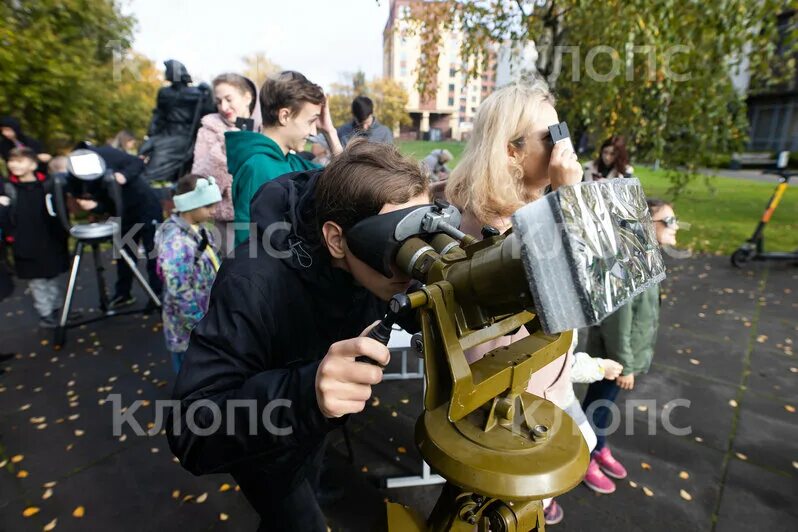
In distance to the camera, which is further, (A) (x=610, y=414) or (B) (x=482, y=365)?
(A) (x=610, y=414)

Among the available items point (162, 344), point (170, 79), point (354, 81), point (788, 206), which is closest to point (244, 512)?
point (162, 344)

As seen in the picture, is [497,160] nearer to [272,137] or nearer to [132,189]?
[272,137]

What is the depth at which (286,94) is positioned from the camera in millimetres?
2635

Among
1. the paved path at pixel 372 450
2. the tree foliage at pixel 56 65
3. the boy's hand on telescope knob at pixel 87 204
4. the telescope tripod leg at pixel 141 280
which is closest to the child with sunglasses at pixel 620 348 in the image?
the paved path at pixel 372 450

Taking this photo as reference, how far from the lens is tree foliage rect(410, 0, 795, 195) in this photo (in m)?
4.58

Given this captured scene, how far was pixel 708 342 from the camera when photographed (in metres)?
4.98

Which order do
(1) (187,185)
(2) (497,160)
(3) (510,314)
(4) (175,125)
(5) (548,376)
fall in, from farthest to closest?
(4) (175,125) → (1) (187,185) → (2) (497,160) → (5) (548,376) → (3) (510,314)

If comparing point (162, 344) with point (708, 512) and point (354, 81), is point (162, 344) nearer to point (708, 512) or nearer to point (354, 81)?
point (708, 512)

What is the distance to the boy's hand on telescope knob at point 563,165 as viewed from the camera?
6.00ft

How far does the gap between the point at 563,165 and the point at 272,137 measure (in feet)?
5.91

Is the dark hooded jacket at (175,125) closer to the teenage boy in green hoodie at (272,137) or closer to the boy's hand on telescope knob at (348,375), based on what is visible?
the teenage boy in green hoodie at (272,137)

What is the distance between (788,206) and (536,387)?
665 inches

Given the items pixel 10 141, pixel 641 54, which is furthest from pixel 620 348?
pixel 10 141

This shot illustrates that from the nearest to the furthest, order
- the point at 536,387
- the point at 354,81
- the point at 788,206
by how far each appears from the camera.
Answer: the point at 536,387 → the point at 788,206 → the point at 354,81
